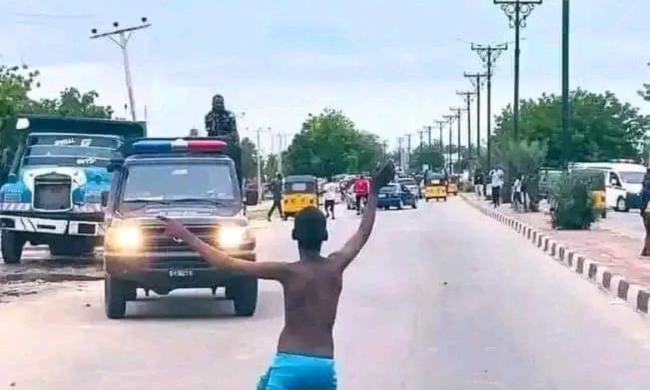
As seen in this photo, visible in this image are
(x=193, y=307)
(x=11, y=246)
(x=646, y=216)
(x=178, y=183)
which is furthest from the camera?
(x=11, y=246)

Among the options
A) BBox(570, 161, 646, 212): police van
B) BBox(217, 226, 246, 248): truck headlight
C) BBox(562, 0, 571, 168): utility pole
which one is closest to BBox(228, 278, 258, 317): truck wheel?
BBox(217, 226, 246, 248): truck headlight

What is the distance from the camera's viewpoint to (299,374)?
618cm

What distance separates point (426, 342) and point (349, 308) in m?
3.50

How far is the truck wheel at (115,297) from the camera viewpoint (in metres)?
15.9

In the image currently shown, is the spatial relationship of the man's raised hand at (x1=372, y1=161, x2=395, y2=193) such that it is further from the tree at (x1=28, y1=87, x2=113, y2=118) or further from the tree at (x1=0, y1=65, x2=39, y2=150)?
the tree at (x1=28, y1=87, x2=113, y2=118)

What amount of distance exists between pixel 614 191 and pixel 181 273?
45.7 m

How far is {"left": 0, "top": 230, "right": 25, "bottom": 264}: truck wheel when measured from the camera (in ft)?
84.8

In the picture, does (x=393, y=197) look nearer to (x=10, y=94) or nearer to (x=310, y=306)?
(x=10, y=94)

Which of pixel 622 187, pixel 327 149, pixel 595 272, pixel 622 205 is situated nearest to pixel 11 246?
A: pixel 595 272

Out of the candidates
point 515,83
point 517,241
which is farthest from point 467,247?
point 515,83

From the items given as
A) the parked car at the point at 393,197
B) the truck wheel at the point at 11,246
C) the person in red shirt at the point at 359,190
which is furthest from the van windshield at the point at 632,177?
the truck wheel at the point at 11,246

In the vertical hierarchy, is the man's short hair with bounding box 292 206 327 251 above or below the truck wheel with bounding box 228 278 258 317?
above

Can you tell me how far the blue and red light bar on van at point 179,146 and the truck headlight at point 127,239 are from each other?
1969 millimetres

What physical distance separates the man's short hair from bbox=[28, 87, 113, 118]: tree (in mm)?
87119
